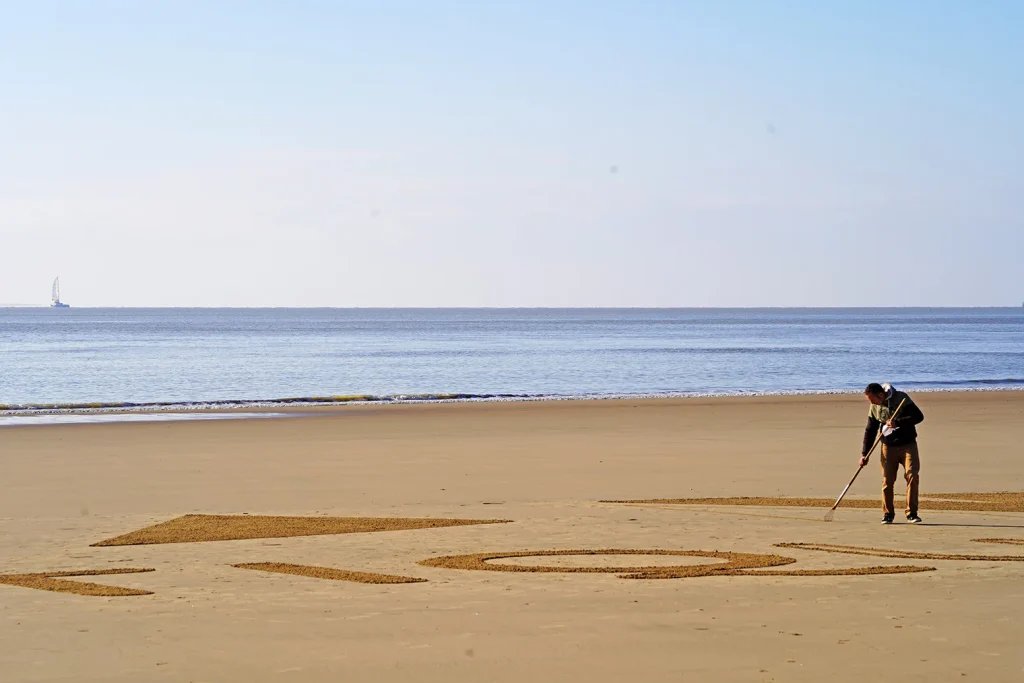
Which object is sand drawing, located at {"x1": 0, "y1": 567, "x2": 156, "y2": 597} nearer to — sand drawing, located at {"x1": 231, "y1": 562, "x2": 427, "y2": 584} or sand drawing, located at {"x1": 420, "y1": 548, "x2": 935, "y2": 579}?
sand drawing, located at {"x1": 231, "y1": 562, "x2": 427, "y2": 584}

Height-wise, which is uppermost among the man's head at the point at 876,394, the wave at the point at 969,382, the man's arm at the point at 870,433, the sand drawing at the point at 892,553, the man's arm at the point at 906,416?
the man's head at the point at 876,394

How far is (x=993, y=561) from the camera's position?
32.7 ft

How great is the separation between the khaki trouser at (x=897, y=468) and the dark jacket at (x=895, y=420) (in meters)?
0.08

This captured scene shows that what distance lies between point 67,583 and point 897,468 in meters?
7.91

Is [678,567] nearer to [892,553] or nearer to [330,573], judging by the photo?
[892,553]

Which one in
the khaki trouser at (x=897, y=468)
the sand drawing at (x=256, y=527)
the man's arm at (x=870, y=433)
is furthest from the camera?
the khaki trouser at (x=897, y=468)

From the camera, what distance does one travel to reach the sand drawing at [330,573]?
9328mm

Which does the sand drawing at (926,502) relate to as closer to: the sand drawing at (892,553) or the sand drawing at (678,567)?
the sand drawing at (892,553)

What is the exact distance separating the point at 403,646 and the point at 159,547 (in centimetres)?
443

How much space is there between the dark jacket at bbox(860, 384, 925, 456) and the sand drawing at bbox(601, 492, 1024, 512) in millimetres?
1517

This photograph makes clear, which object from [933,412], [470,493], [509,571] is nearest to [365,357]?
[933,412]

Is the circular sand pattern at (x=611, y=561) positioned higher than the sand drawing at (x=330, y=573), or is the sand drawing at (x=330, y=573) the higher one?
the circular sand pattern at (x=611, y=561)

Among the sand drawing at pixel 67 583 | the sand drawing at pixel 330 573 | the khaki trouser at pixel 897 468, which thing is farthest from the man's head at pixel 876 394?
the sand drawing at pixel 67 583

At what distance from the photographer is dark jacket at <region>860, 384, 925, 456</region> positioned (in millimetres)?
11938
